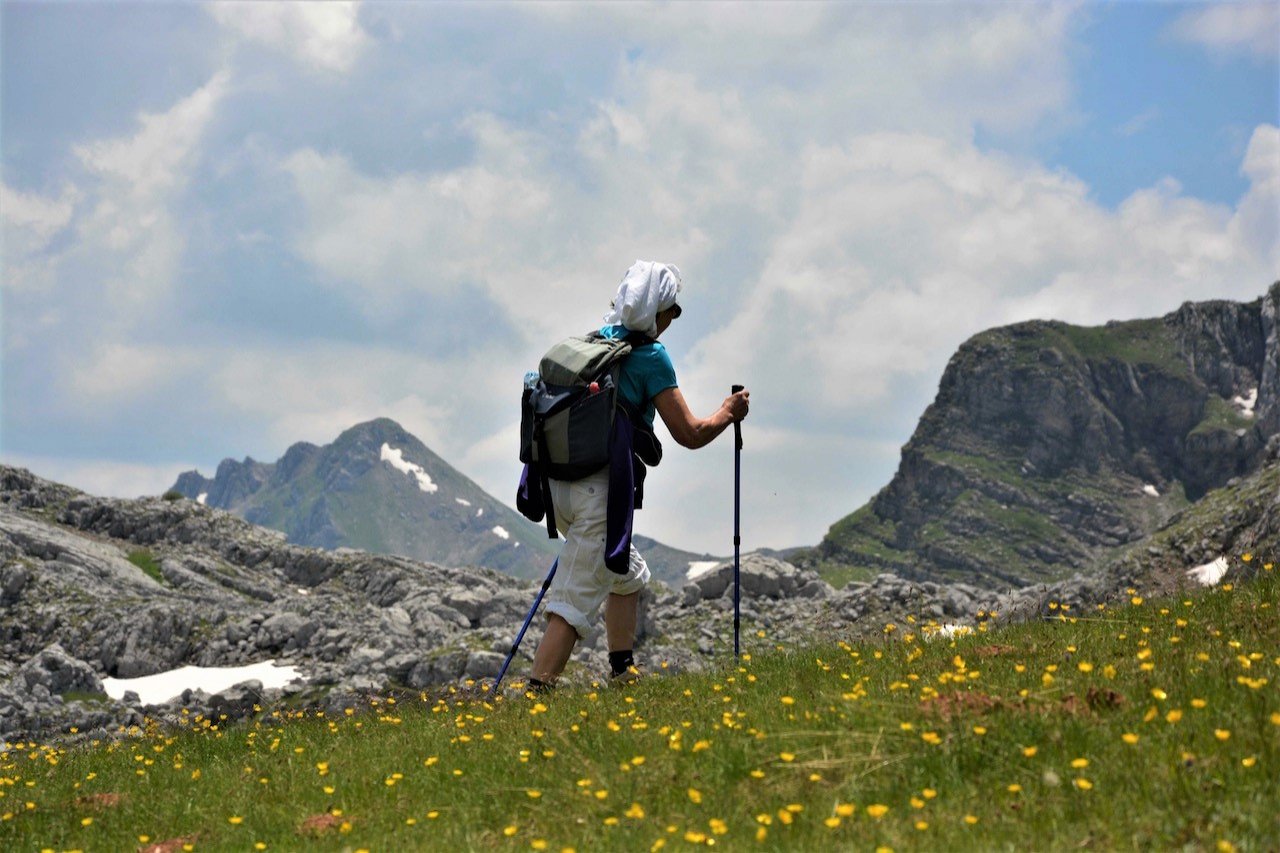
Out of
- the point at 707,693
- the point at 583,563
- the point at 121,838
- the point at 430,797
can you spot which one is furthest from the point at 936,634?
the point at 121,838

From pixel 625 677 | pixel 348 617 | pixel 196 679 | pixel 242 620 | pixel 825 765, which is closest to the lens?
pixel 825 765

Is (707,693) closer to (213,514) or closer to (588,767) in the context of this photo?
(588,767)

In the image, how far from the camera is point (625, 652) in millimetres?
10211

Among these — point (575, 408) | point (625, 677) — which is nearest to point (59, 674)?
point (625, 677)

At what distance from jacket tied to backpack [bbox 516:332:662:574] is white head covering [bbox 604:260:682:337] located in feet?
0.90

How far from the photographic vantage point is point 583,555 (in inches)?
375

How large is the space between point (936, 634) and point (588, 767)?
15.9 ft

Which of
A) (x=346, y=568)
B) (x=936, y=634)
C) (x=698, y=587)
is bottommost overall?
(x=936, y=634)

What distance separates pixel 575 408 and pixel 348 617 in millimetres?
38139

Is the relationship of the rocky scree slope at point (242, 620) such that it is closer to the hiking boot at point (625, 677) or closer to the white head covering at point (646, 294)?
the hiking boot at point (625, 677)

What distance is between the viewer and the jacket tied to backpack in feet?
30.7

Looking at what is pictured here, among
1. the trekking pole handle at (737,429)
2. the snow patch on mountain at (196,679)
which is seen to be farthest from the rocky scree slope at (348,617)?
the trekking pole handle at (737,429)

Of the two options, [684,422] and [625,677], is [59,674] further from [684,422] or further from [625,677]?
[684,422]

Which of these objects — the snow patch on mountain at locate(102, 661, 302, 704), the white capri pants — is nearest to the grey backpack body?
the white capri pants
